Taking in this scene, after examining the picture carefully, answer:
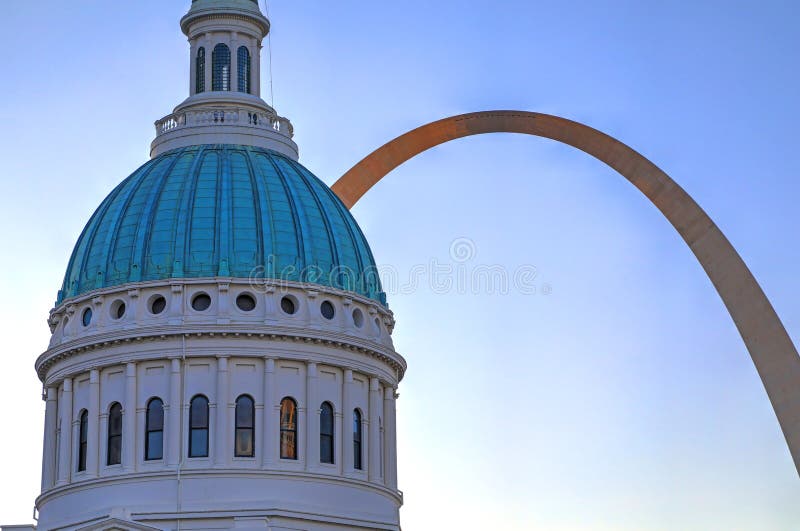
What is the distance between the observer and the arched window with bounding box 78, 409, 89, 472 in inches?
3260

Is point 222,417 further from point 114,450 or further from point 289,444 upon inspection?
point 114,450

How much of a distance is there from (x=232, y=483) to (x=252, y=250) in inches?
395

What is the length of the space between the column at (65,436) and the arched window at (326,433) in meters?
10.6

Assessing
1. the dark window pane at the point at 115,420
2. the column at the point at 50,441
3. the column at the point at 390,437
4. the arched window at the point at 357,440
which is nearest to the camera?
the dark window pane at the point at 115,420

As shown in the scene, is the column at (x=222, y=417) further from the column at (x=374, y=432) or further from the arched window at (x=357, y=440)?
the column at (x=374, y=432)

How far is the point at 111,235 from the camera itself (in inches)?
3334

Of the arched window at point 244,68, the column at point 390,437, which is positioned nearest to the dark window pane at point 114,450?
the column at point 390,437

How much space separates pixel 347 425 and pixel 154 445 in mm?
8279

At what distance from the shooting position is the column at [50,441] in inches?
3327

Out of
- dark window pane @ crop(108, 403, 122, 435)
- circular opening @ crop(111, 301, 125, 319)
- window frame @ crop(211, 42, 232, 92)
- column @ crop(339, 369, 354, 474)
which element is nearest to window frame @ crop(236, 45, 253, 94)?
window frame @ crop(211, 42, 232, 92)

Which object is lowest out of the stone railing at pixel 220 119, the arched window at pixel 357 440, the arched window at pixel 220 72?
the arched window at pixel 357 440

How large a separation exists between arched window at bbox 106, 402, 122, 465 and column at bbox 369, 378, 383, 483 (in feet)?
35.5

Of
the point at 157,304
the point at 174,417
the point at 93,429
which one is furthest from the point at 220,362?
the point at 93,429

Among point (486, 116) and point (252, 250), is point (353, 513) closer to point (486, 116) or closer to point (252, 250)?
point (252, 250)
